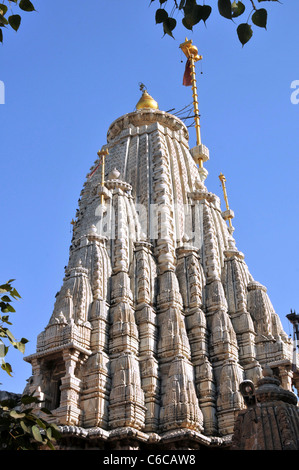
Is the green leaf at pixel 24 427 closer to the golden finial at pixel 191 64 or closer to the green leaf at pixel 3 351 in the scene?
the green leaf at pixel 3 351

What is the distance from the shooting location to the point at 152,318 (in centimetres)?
2738

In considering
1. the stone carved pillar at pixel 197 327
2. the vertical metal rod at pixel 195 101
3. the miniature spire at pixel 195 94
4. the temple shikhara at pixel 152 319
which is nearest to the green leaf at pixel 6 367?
the temple shikhara at pixel 152 319

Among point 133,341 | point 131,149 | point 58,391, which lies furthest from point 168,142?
point 58,391

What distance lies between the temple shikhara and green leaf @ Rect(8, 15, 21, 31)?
15345mm

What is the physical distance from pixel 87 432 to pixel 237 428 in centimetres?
1271

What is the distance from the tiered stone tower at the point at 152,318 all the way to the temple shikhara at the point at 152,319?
0.20 feet

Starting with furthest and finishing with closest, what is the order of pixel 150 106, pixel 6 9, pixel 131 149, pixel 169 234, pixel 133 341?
1. pixel 150 106
2. pixel 131 149
3. pixel 169 234
4. pixel 133 341
5. pixel 6 9

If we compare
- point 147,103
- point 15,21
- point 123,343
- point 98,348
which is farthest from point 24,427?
point 147,103

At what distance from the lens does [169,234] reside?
103 feet

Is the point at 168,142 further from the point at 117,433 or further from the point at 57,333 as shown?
the point at 117,433

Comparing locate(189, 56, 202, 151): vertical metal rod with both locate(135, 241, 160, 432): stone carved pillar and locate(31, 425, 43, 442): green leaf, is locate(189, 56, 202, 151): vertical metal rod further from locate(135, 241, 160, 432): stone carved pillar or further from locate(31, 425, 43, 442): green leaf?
locate(31, 425, 43, 442): green leaf

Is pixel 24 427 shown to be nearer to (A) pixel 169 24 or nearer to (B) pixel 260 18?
(A) pixel 169 24

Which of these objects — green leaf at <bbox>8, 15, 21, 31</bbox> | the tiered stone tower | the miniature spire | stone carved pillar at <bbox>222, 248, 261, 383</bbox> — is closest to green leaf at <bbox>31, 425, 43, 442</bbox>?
green leaf at <bbox>8, 15, 21, 31</bbox>

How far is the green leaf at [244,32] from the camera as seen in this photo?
705 cm
